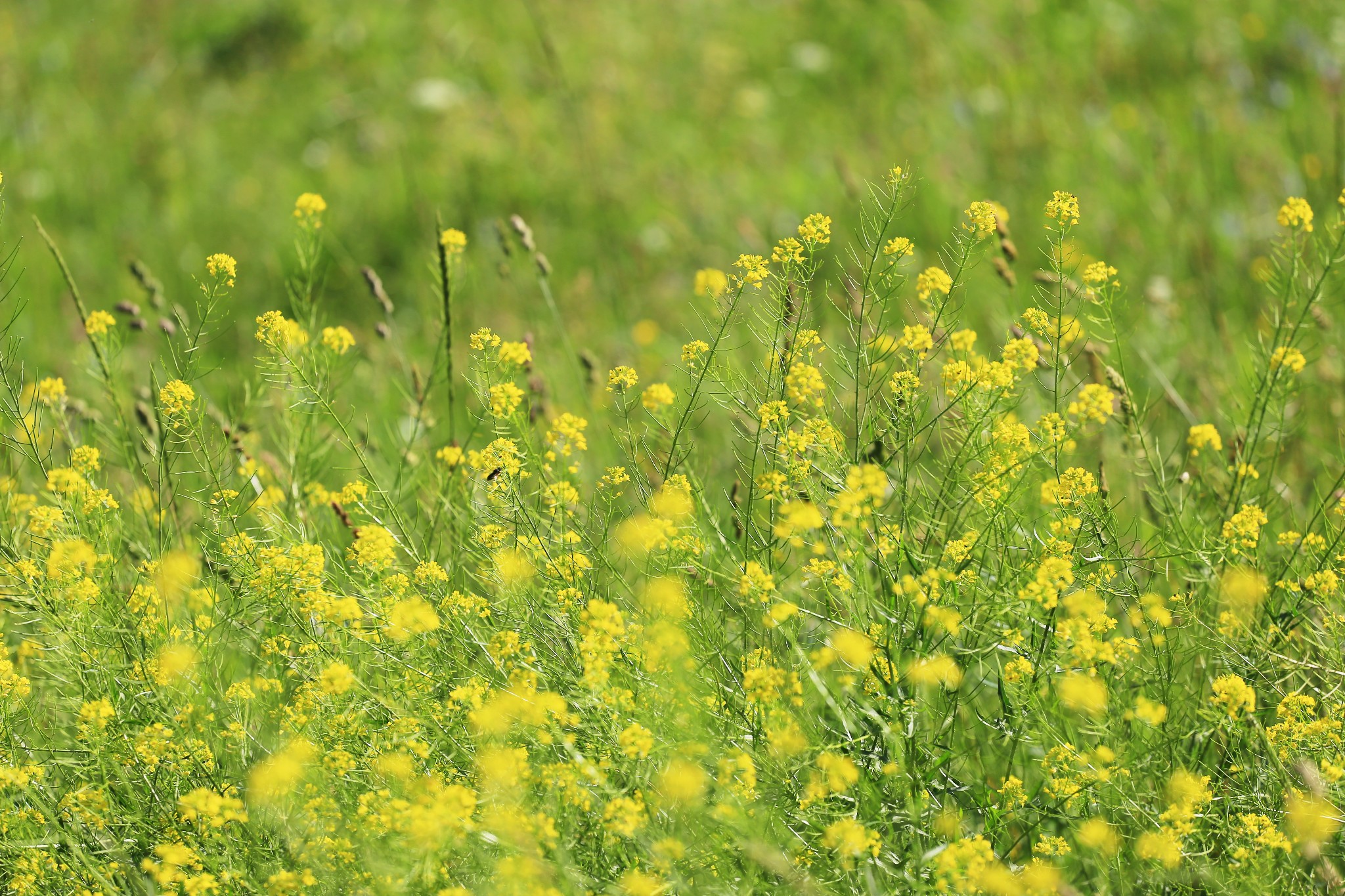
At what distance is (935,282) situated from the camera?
1935 millimetres

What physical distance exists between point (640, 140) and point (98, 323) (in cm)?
354

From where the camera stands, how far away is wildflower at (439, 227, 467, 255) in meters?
2.33

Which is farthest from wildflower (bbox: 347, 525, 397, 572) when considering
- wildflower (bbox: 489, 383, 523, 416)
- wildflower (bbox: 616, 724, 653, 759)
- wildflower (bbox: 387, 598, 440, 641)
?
wildflower (bbox: 616, 724, 653, 759)

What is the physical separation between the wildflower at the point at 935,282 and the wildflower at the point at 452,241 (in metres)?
0.91

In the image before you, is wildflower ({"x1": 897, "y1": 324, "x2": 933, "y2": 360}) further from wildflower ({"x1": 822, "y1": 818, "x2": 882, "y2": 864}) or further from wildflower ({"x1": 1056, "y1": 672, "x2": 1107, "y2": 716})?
wildflower ({"x1": 822, "y1": 818, "x2": 882, "y2": 864})

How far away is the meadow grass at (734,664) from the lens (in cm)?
164

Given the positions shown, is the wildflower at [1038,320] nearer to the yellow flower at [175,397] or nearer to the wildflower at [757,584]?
the wildflower at [757,584]

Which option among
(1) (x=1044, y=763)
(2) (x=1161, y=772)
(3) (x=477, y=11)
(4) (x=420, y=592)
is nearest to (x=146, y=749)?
(4) (x=420, y=592)

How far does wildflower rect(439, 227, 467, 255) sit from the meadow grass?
379mm

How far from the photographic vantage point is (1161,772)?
1.83 metres

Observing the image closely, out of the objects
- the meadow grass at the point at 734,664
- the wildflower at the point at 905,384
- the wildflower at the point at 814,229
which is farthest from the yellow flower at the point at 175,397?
the wildflower at the point at 905,384

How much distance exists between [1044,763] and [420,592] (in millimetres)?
1030

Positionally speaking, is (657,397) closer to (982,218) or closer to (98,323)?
(982,218)

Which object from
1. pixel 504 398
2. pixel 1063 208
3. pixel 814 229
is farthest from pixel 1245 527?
pixel 504 398
